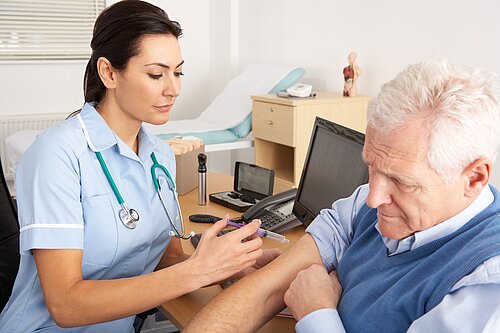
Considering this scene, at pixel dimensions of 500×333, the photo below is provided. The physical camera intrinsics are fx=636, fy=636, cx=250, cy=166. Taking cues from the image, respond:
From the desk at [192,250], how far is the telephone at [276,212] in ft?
0.12

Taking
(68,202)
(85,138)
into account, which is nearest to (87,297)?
(68,202)

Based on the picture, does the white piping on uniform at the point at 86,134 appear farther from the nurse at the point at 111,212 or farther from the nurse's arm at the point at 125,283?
the nurse's arm at the point at 125,283

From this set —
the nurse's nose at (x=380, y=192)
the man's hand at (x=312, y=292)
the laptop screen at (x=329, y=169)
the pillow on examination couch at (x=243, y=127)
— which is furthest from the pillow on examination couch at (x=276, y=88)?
the nurse's nose at (x=380, y=192)

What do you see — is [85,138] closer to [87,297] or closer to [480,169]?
[87,297]

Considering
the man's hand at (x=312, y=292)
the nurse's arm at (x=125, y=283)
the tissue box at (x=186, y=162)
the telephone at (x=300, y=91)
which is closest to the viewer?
the man's hand at (x=312, y=292)

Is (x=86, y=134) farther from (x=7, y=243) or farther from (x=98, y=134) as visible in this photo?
(x=7, y=243)

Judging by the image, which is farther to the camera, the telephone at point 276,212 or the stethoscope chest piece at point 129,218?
the telephone at point 276,212

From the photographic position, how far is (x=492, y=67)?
321cm

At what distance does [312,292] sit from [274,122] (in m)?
2.78

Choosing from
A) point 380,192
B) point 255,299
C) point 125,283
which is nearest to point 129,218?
point 125,283

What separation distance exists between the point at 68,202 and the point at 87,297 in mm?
235

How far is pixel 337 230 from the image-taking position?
4.88 feet

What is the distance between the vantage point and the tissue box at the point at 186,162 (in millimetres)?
2601

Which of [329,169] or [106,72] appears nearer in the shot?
[106,72]
